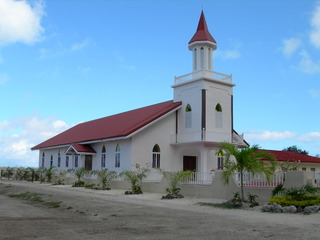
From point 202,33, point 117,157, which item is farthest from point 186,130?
point 202,33

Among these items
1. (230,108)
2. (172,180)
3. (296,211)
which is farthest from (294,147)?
(296,211)

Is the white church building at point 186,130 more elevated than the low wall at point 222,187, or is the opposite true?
the white church building at point 186,130

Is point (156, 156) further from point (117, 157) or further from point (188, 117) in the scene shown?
point (188, 117)

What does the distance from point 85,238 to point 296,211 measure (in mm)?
7473

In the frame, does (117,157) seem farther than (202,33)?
No

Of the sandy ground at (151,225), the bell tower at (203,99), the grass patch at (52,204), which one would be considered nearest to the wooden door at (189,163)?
the bell tower at (203,99)

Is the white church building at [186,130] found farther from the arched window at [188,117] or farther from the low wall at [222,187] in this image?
the low wall at [222,187]

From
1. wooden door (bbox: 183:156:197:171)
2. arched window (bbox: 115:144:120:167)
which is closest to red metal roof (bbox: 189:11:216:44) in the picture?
wooden door (bbox: 183:156:197:171)

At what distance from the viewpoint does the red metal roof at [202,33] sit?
29125mm

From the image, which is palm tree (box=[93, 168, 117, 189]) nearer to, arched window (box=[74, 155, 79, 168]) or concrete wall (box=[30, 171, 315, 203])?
concrete wall (box=[30, 171, 315, 203])

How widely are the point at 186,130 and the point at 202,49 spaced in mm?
6127

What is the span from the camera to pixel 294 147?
71375mm

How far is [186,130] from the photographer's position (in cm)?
2830

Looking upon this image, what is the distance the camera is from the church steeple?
28891 millimetres
